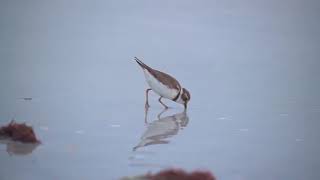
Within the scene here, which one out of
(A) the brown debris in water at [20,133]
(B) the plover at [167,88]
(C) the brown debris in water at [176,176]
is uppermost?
(B) the plover at [167,88]

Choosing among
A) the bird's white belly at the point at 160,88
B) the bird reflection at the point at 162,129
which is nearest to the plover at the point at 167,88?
the bird's white belly at the point at 160,88

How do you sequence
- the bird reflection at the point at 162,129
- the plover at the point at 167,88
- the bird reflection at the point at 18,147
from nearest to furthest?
the bird reflection at the point at 18,147 < the bird reflection at the point at 162,129 < the plover at the point at 167,88

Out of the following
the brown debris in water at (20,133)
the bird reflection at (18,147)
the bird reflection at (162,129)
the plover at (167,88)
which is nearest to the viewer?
the bird reflection at (18,147)

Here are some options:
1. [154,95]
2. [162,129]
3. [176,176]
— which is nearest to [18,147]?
[162,129]

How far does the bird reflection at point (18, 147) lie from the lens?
163 inches

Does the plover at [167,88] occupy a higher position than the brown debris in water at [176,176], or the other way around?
the plover at [167,88]

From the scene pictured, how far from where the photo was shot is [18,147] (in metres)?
4.24

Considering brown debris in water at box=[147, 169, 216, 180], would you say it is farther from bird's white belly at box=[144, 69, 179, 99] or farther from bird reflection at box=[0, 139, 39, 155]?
A: bird's white belly at box=[144, 69, 179, 99]

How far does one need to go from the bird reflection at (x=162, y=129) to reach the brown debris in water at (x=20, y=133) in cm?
69

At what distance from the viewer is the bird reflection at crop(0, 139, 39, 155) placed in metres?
4.14

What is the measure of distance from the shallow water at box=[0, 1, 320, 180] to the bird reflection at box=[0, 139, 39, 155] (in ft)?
0.04

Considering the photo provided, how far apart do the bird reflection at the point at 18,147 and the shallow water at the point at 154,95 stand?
13mm

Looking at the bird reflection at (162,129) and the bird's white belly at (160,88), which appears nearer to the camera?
the bird reflection at (162,129)

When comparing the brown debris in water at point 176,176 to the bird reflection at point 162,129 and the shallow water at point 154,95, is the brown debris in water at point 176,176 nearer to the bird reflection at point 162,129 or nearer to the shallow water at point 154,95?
the shallow water at point 154,95
